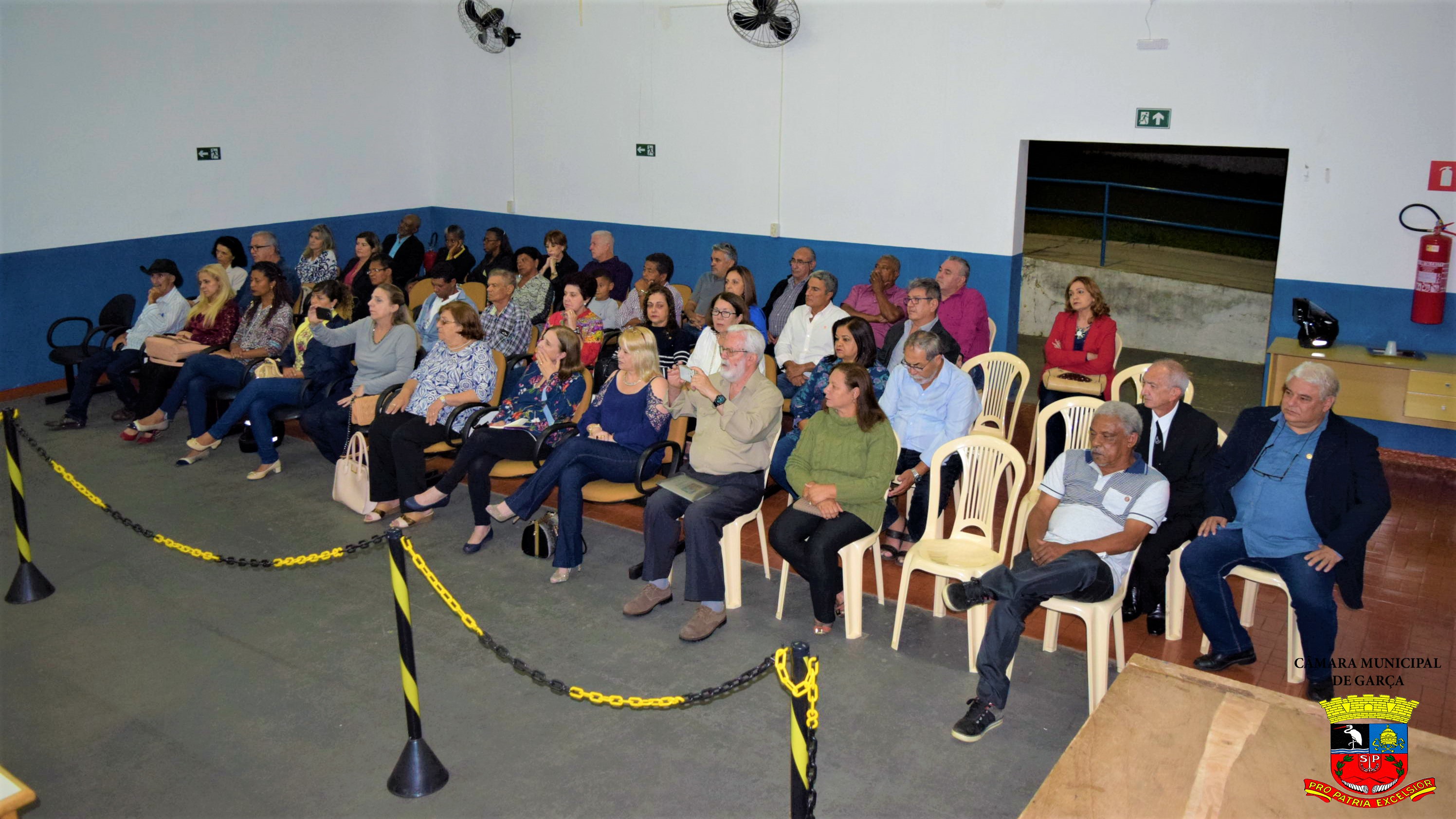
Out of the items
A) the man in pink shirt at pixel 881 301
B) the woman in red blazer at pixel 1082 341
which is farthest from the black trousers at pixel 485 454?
the woman in red blazer at pixel 1082 341

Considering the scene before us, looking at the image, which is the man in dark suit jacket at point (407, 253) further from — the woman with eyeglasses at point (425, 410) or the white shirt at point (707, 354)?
the white shirt at point (707, 354)

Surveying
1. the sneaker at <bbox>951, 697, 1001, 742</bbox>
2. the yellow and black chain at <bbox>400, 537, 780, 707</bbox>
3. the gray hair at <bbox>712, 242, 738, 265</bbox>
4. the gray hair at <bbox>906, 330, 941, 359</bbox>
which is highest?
the gray hair at <bbox>712, 242, 738, 265</bbox>

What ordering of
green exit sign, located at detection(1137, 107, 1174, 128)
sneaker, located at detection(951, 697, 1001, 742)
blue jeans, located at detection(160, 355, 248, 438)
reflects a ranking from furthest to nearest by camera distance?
green exit sign, located at detection(1137, 107, 1174, 128), blue jeans, located at detection(160, 355, 248, 438), sneaker, located at detection(951, 697, 1001, 742)

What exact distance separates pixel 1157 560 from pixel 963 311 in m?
2.83

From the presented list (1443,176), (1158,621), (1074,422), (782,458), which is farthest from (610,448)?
(1443,176)

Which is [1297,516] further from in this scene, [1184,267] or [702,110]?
[1184,267]

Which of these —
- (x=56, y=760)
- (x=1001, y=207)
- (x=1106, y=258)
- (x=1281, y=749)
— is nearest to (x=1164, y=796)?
(x=1281, y=749)

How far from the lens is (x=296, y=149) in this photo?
9.84 m

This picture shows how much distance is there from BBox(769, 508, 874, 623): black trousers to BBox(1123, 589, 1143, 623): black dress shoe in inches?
46.5

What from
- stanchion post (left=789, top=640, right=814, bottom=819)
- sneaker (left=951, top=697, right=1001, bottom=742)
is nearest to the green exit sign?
sneaker (left=951, top=697, right=1001, bottom=742)

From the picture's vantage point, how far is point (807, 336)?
6758 millimetres

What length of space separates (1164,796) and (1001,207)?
5770 millimetres

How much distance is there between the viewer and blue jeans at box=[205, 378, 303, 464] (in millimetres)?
6395

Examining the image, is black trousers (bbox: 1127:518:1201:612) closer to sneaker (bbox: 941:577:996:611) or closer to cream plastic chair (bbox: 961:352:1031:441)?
sneaker (bbox: 941:577:996:611)
